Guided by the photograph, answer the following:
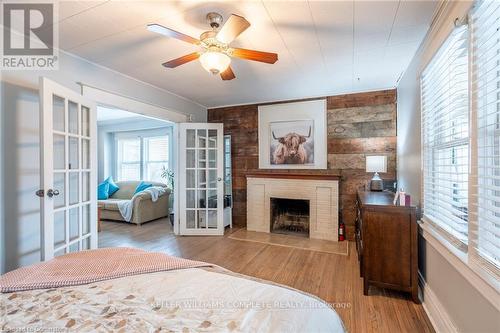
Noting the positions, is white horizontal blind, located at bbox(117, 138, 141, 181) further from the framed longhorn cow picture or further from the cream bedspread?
the cream bedspread

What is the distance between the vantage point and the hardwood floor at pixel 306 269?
179cm

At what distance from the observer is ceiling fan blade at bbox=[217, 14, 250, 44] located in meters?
1.41

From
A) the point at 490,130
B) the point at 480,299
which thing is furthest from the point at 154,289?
the point at 490,130

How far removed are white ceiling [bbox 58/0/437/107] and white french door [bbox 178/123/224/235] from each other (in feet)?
3.28

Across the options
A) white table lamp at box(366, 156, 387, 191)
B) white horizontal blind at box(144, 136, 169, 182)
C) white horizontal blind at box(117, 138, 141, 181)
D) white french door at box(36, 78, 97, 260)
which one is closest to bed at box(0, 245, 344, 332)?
white french door at box(36, 78, 97, 260)

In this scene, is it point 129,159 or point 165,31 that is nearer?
point 165,31

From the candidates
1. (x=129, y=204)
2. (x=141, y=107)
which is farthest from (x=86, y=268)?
(x=129, y=204)

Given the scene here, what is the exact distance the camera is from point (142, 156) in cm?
622

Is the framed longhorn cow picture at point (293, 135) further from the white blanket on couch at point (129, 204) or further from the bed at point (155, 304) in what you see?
the bed at point (155, 304)

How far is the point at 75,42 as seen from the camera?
7.02ft

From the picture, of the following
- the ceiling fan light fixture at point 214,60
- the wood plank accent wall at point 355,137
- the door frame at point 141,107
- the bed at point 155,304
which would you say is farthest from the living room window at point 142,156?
the bed at point 155,304

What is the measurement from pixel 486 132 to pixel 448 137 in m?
0.54

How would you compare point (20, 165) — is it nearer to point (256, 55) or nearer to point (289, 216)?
point (256, 55)

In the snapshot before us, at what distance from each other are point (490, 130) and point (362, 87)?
2484mm
